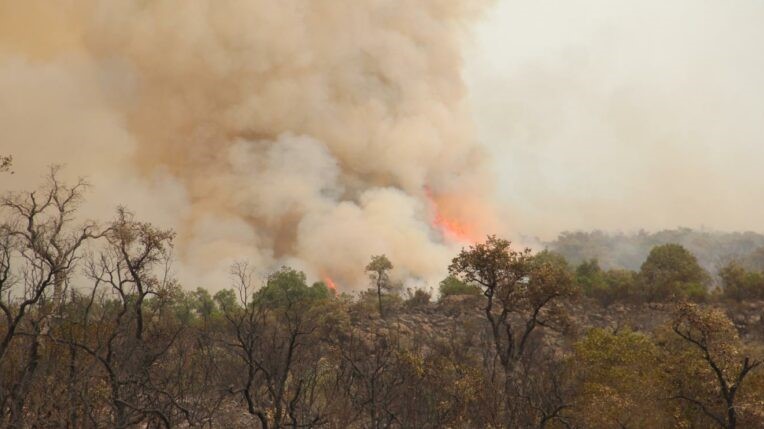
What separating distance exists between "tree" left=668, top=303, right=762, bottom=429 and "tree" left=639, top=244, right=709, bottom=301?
53421mm

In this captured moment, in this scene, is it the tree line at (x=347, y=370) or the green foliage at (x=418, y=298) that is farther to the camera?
the green foliage at (x=418, y=298)

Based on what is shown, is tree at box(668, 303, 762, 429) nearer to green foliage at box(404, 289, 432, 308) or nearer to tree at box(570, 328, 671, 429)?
tree at box(570, 328, 671, 429)

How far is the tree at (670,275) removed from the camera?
78812 millimetres

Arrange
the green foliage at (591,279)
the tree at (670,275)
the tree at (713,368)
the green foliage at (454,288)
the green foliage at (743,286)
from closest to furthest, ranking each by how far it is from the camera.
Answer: the tree at (713,368)
the green foliage at (743,286)
the tree at (670,275)
the green foliage at (591,279)
the green foliage at (454,288)

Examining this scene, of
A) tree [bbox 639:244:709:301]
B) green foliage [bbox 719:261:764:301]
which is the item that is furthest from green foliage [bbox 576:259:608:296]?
green foliage [bbox 719:261:764:301]

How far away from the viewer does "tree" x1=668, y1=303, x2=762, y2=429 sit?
2581cm

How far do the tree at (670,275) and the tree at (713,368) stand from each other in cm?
5342

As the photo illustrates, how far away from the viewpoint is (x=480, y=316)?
253 ft

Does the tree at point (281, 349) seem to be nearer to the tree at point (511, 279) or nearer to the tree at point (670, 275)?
the tree at point (511, 279)

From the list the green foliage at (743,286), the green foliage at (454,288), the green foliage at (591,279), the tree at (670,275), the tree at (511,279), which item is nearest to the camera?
the tree at (511,279)

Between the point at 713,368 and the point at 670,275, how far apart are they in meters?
64.7

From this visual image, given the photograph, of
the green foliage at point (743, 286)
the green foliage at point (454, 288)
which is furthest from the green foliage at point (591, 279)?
the green foliage at point (454, 288)

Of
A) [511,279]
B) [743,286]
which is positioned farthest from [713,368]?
[743,286]

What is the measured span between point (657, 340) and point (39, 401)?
4930 centimetres
